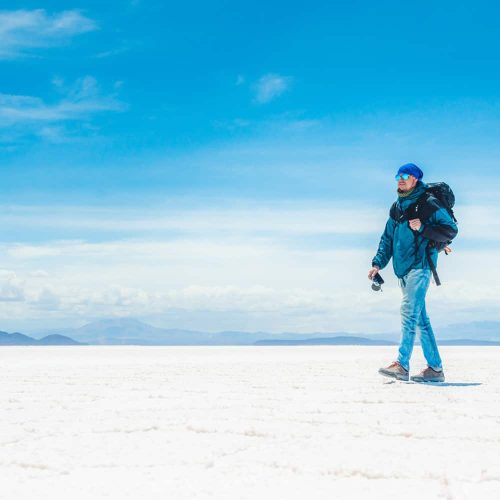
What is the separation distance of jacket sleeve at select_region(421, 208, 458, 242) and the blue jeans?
0.32 m

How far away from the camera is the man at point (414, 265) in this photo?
5383mm

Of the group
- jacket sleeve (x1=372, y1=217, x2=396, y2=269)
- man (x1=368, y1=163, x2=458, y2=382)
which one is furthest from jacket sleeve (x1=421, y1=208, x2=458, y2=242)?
jacket sleeve (x1=372, y1=217, x2=396, y2=269)

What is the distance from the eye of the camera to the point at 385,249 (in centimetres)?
580
